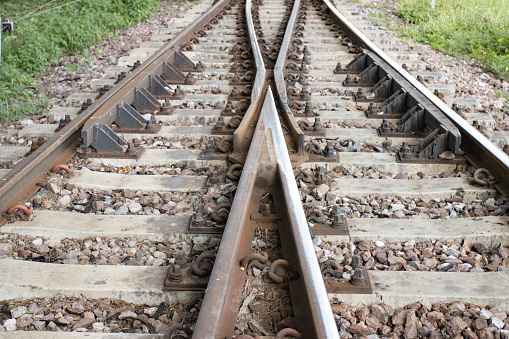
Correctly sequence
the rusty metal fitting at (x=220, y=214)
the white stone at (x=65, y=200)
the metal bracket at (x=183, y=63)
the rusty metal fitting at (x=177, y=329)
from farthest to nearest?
the metal bracket at (x=183, y=63), the white stone at (x=65, y=200), the rusty metal fitting at (x=220, y=214), the rusty metal fitting at (x=177, y=329)

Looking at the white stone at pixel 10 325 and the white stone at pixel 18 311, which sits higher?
the white stone at pixel 18 311

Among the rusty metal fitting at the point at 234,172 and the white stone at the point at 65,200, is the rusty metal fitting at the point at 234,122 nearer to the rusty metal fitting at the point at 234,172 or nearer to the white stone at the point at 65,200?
the rusty metal fitting at the point at 234,172

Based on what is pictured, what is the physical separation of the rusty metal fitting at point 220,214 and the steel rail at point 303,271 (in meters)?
0.34

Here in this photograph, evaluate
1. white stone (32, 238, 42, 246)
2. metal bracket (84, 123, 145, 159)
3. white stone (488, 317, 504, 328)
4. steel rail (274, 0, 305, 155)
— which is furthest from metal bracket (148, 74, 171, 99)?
white stone (488, 317, 504, 328)

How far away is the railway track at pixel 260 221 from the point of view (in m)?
2.20

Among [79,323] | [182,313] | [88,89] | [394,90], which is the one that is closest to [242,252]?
[182,313]

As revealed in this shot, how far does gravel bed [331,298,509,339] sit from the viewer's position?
7.06ft

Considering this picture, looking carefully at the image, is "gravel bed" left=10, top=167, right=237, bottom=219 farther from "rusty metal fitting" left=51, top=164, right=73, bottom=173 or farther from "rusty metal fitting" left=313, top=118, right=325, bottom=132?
"rusty metal fitting" left=313, top=118, right=325, bottom=132

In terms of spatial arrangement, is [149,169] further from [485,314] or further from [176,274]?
[485,314]

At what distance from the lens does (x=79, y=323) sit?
2.18 metres

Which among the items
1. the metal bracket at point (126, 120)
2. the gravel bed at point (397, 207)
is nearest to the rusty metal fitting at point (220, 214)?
the gravel bed at point (397, 207)

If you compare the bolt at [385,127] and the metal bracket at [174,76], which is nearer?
the bolt at [385,127]

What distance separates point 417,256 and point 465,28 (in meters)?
7.17

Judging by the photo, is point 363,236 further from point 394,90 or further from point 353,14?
point 353,14
